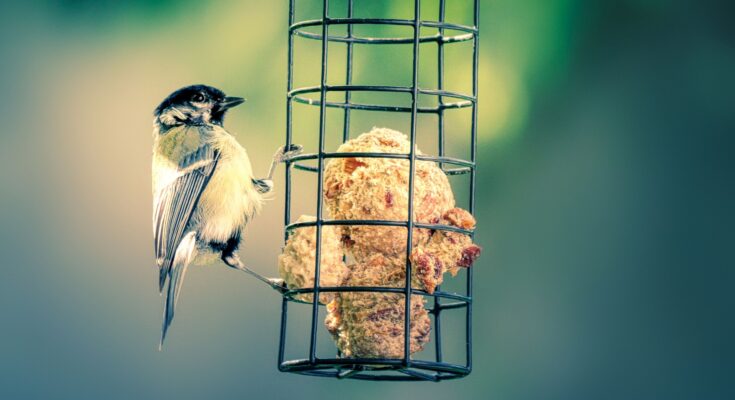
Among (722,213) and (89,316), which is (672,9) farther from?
(89,316)

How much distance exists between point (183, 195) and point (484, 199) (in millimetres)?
2365

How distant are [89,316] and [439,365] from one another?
4.07 meters

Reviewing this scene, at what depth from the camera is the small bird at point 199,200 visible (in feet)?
20.3

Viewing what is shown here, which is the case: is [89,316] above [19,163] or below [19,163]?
below

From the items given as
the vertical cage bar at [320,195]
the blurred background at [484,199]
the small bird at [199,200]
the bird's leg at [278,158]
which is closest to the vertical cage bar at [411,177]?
the vertical cage bar at [320,195]

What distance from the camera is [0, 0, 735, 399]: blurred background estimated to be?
7.84m

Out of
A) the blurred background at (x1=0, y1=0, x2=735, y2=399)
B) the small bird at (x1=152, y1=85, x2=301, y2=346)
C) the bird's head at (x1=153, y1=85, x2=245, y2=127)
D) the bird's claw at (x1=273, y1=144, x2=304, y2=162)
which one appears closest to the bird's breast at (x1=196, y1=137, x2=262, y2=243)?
the small bird at (x1=152, y1=85, x2=301, y2=346)

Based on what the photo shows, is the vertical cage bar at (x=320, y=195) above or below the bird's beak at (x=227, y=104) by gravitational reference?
below

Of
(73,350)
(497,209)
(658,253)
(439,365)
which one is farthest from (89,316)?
(439,365)

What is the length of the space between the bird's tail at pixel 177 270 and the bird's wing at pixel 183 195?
28 mm

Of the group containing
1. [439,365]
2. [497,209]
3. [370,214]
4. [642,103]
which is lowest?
[439,365]

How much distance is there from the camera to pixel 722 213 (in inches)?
320

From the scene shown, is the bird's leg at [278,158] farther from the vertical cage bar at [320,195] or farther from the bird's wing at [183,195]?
the vertical cage bar at [320,195]

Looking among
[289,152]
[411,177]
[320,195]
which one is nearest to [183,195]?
[289,152]
